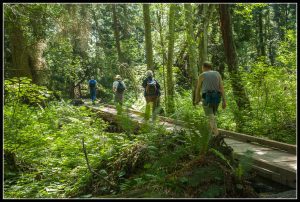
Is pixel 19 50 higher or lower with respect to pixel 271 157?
higher

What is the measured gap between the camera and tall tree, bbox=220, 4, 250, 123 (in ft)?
41.2

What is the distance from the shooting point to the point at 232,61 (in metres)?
13.1

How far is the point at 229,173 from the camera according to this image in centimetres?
614

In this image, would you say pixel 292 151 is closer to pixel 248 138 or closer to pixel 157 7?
pixel 248 138

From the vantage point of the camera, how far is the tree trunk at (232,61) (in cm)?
1257

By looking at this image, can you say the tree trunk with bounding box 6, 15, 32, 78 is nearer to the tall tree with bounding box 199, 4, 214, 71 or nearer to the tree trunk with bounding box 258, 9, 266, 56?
the tall tree with bounding box 199, 4, 214, 71

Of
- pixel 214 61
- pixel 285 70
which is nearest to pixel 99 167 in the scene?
pixel 285 70

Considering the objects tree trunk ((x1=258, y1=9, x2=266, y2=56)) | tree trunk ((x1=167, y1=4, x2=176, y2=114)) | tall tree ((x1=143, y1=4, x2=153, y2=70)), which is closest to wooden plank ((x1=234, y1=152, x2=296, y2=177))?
tree trunk ((x1=167, y1=4, x2=176, y2=114))

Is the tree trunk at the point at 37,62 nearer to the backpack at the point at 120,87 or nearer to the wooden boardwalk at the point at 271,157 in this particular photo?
the backpack at the point at 120,87

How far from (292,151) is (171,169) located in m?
3.01

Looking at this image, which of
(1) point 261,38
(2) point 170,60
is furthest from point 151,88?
(1) point 261,38

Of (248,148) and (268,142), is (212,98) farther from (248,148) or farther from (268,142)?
(268,142)

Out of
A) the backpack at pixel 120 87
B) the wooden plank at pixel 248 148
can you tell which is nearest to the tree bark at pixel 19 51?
the backpack at pixel 120 87

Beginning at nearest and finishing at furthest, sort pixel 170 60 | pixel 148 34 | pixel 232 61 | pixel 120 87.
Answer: pixel 232 61 → pixel 120 87 → pixel 170 60 → pixel 148 34
